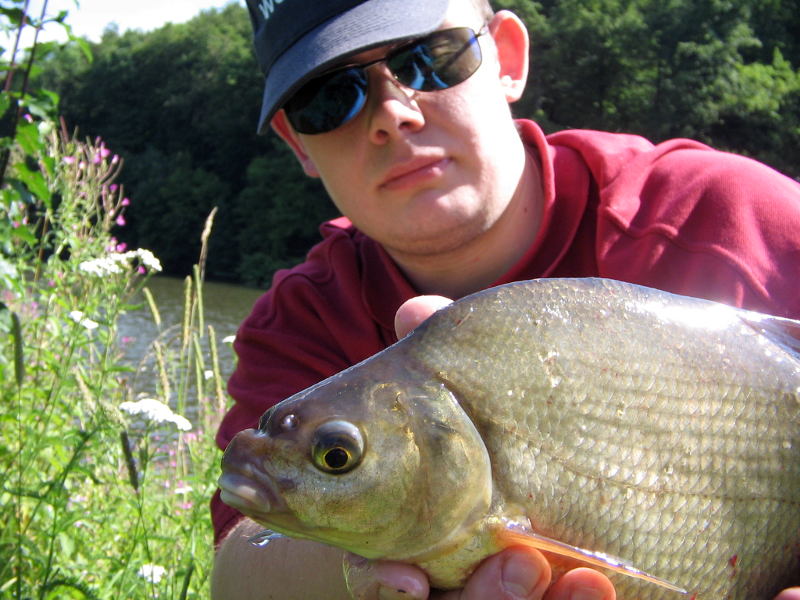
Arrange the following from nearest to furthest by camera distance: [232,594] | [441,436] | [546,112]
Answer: [441,436] < [232,594] < [546,112]

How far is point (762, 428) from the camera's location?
1485mm

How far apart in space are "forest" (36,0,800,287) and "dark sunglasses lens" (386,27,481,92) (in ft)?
96.3

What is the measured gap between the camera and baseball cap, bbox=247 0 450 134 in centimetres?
244

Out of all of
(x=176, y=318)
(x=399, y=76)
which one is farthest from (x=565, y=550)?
(x=176, y=318)

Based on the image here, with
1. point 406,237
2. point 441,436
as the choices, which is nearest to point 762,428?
point 441,436

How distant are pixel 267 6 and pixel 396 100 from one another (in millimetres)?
622

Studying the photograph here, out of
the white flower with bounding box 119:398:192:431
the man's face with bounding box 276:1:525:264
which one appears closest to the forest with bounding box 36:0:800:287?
the white flower with bounding box 119:398:192:431

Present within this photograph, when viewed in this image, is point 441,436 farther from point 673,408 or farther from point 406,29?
point 406,29

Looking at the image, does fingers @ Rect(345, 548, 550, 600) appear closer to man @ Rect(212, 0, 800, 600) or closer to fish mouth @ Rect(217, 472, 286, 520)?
fish mouth @ Rect(217, 472, 286, 520)

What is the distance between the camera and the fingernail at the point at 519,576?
4.38ft

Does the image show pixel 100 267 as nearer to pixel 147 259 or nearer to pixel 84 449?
pixel 147 259

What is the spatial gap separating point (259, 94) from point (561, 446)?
5060cm

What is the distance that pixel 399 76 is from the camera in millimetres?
2479

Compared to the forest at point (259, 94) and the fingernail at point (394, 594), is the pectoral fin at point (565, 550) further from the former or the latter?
the forest at point (259, 94)
